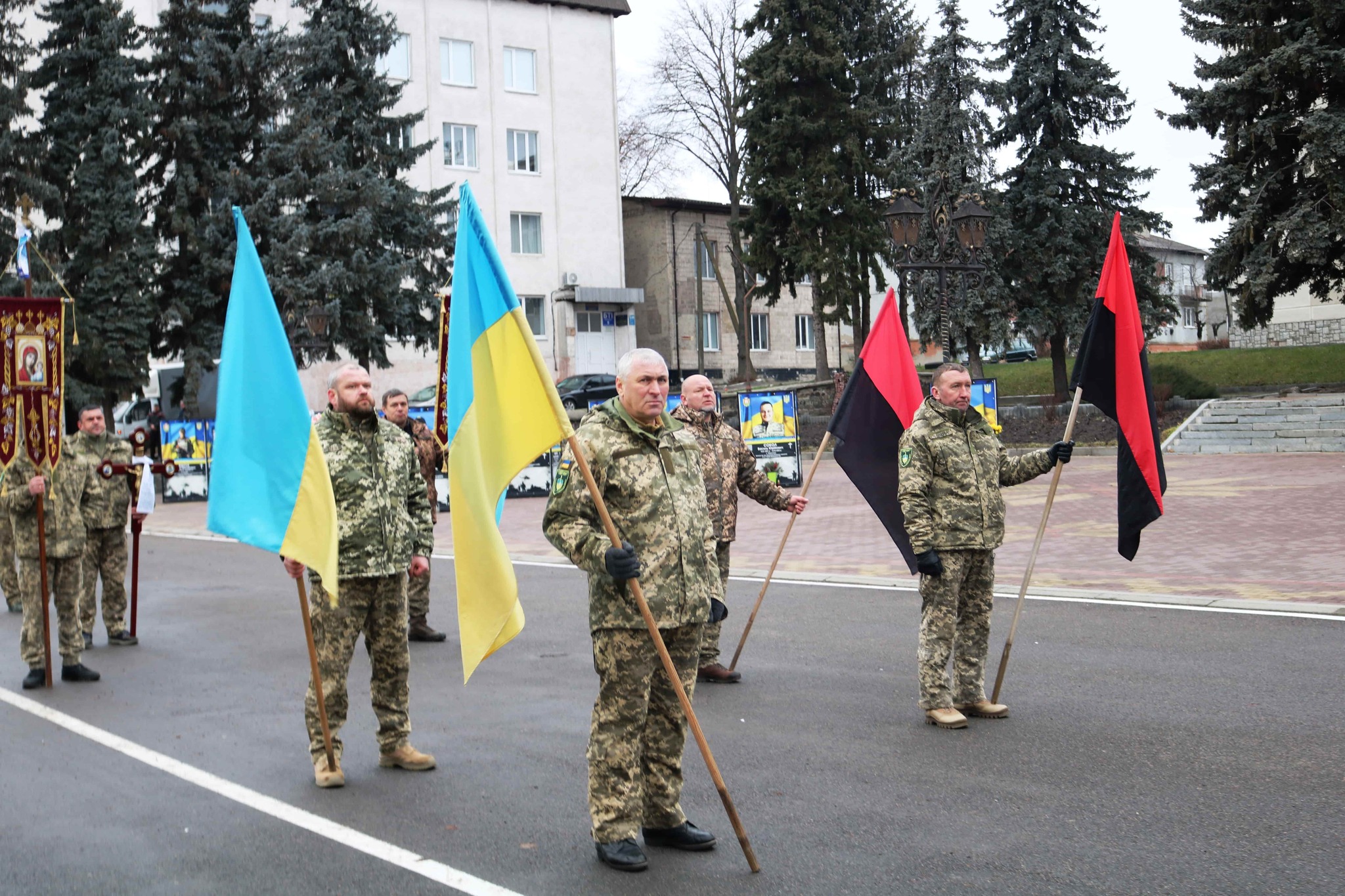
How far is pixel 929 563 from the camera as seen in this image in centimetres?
675

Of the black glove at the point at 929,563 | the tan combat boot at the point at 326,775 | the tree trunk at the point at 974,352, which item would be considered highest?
the tree trunk at the point at 974,352

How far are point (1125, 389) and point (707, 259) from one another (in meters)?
50.9

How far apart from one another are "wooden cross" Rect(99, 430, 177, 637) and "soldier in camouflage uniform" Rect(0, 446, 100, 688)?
448 mm

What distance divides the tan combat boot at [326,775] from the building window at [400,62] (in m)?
43.5

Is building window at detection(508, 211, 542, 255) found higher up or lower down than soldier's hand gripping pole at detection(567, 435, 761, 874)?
higher up

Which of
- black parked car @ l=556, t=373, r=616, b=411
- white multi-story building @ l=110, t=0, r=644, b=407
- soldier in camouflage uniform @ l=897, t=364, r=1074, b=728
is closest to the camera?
soldier in camouflage uniform @ l=897, t=364, r=1074, b=728

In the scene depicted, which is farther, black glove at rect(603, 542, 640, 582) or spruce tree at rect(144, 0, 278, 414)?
spruce tree at rect(144, 0, 278, 414)

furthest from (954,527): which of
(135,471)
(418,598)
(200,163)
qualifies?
(200,163)

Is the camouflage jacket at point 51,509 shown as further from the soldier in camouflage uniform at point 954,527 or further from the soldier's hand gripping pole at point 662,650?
the soldier in camouflage uniform at point 954,527

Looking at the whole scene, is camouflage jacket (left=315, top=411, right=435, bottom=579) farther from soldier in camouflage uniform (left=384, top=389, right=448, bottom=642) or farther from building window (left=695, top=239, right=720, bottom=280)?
building window (left=695, top=239, right=720, bottom=280)

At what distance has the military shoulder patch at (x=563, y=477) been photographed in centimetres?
486

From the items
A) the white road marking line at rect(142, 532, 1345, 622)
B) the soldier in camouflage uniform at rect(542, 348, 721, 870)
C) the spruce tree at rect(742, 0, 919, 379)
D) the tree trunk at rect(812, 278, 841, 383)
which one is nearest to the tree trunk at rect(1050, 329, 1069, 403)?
the spruce tree at rect(742, 0, 919, 379)

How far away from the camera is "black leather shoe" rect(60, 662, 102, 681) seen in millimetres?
8797

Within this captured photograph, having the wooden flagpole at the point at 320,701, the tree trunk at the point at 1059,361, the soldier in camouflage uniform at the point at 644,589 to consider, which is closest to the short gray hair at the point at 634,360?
the soldier in camouflage uniform at the point at 644,589
